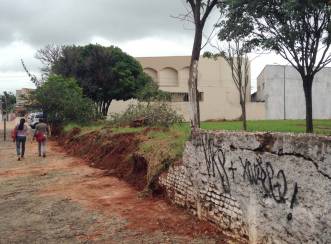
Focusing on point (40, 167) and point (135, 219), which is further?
point (40, 167)

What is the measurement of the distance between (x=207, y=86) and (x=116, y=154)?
36.8 m

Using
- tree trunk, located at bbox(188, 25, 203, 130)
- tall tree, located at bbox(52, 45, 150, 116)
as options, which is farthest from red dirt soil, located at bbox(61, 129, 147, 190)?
tall tree, located at bbox(52, 45, 150, 116)

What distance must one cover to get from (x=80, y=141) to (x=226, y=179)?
1526 centimetres

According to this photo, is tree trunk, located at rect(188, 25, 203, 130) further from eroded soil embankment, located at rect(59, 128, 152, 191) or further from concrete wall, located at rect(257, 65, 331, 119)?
concrete wall, located at rect(257, 65, 331, 119)

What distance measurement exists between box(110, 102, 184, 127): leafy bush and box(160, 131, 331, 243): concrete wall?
8773 millimetres

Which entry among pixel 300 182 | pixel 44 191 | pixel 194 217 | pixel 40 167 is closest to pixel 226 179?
pixel 194 217

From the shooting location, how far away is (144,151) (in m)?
12.2

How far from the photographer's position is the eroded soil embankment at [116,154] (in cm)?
1226

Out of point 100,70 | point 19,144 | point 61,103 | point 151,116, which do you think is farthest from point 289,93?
point 19,144

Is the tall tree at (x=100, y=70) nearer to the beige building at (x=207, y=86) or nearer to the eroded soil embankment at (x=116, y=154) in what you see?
the beige building at (x=207, y=86)

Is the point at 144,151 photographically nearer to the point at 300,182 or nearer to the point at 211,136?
the point at 211,136

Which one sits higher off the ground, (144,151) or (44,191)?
(144,151)

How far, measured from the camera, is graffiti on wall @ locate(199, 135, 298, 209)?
19.3 ft

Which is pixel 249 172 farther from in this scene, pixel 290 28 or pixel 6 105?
pixel 6 105
